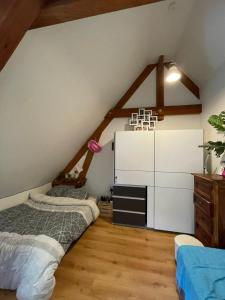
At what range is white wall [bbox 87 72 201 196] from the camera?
12.1ft

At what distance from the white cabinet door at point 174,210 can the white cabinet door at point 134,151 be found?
1.66ft

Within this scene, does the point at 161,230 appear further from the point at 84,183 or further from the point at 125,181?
the point at 84,183

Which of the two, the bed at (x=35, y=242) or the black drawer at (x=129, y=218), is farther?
the black drawer at (x=129, y=218)

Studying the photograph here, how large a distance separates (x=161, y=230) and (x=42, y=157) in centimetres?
235

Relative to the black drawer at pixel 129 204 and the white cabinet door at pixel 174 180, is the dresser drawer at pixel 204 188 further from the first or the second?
the black drawer at pixel 129 204

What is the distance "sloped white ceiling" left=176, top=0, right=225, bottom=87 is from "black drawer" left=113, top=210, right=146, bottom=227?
2.61m

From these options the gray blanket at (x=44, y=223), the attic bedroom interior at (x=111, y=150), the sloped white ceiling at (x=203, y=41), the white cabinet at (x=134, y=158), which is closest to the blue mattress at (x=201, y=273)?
the attic bedroom interior at (x=111, y=150)

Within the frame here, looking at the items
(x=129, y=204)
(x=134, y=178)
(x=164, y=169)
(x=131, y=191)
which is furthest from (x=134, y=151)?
(x=129, y=204)

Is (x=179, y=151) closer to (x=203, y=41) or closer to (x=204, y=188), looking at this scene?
(x=204, y=188)

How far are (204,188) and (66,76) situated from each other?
79.5 inches

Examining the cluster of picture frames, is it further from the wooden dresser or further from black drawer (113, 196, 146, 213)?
the wooden dresser

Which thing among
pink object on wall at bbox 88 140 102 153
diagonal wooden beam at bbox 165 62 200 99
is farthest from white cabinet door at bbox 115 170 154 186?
diagonal wooden beam at bbox 165 62 200 99

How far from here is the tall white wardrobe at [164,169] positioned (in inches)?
121

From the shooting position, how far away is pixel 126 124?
400 cm
